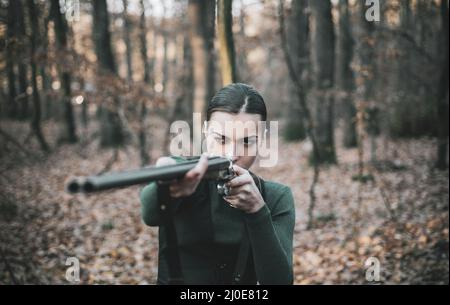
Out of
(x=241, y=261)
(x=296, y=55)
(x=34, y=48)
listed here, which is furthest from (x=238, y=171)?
(x=296, y=55)

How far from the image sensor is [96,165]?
1318 centimetres

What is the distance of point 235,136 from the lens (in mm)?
2041

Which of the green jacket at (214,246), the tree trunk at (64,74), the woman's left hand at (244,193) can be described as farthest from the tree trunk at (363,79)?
the tree trunk at (64,74)

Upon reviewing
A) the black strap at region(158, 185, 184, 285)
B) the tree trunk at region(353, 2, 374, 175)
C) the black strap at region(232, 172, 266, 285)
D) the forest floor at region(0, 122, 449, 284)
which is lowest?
the forest floor at region(0, 122, 449, 284)

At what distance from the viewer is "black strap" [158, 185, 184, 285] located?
61.6 inches

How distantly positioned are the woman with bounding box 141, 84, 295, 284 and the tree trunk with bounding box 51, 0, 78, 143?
7.37 meters

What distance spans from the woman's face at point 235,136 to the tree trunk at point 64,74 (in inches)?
289

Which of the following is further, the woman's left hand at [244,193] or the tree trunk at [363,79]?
the tree trunk at [363,79]

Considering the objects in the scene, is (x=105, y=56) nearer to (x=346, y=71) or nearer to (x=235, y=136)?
(x=346, y=71)

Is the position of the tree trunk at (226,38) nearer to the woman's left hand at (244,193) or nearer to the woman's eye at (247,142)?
the woman's eye at (247,142)

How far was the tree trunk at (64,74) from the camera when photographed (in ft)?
28.4

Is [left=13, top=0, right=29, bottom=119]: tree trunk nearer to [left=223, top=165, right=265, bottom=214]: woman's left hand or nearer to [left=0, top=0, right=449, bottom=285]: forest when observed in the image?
[left=0, top=0, right=449, bottom=285]: forest

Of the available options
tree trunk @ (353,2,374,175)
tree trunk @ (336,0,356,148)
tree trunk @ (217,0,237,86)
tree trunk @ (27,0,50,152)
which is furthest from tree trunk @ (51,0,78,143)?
tree trunk @ (336,0,356,148)
